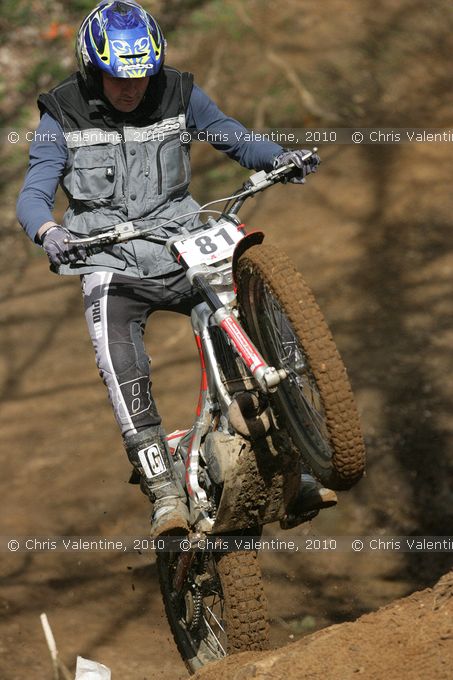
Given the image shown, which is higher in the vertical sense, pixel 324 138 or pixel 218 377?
pixel 218 377

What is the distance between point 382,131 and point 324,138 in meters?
0.63

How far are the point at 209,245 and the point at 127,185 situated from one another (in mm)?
599

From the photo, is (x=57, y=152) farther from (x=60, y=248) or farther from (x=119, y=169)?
(x=60, y=248)

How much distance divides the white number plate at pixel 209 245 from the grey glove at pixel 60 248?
471 millimetres

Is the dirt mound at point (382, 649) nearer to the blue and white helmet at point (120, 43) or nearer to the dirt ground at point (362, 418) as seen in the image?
the dirt ground at point (362, 418)

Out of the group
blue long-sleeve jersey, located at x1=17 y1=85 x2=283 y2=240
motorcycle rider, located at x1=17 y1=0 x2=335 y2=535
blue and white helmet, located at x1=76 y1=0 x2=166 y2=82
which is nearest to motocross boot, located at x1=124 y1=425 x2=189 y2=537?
motorcycle rider, located at x1=17 y1=0 x2=335 y2=535

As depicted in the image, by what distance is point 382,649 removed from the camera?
410 cm

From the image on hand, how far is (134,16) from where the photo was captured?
16.3ft

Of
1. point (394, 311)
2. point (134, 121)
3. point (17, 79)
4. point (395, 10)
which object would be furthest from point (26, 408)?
point (395, 10)

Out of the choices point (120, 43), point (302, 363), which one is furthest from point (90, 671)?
point (120, 43)

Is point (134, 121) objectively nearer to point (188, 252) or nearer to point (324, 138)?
point (188, 252)

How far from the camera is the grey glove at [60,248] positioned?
4559mm

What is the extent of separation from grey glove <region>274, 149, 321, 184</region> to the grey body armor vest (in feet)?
1.89

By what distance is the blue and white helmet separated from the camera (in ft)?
15.8
